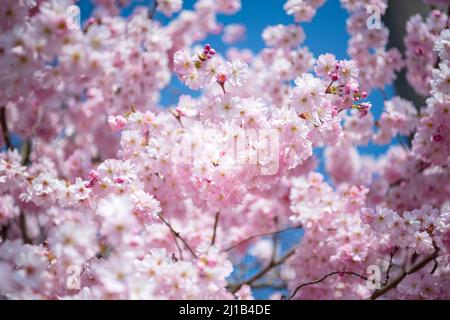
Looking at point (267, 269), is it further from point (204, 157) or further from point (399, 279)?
point (204, 157)

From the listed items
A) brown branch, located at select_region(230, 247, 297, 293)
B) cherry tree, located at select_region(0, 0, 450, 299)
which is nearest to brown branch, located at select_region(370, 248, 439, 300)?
cherry tree, located at select_region(0, 0, 450, 299)

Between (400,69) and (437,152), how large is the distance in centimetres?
155

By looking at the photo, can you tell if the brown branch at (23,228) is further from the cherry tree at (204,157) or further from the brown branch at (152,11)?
the brown branch at (152,11)

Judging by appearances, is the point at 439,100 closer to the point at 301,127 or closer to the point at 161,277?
the point at 301,127

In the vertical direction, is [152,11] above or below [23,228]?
above

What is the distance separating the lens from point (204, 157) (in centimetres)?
248

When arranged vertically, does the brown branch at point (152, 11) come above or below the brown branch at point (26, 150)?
above

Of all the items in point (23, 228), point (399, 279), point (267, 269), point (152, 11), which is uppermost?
point (152, 11)

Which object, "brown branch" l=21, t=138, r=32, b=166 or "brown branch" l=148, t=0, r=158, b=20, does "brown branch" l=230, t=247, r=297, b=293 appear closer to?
"brown branch" l=21, t=138, r=32, b=166

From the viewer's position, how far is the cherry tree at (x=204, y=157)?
5.97ft

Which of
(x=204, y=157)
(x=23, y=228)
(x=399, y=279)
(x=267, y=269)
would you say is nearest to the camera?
(x=204, y=157)

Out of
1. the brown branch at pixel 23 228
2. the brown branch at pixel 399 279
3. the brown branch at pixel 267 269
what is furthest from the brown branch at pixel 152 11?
the brown branch at pixel 399 279

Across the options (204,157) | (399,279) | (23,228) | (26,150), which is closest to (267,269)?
(399,279)
